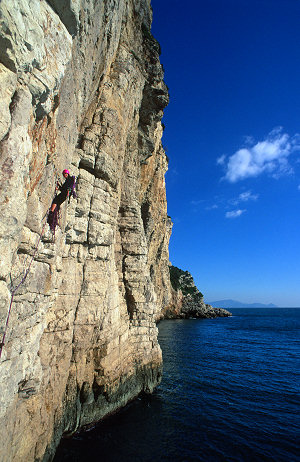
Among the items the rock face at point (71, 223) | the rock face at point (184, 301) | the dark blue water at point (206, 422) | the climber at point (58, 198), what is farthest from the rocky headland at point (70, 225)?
the rock face at point (184, 301)

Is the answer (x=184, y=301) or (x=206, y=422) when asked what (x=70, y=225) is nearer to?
(x=206, y=422)

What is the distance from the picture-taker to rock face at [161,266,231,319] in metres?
65.9

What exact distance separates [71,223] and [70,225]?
0.10m

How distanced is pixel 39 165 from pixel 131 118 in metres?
12.0

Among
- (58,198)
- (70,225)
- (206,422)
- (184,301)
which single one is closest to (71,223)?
(70,225)

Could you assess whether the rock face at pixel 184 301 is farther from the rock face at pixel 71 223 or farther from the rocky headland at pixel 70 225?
the rocky headland at pixel 70 225

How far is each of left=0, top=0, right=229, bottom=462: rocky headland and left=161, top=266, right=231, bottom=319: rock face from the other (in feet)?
157

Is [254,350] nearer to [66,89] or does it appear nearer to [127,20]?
[66,89]

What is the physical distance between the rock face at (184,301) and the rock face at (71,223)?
47.7 metres

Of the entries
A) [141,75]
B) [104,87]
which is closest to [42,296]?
[104,87]

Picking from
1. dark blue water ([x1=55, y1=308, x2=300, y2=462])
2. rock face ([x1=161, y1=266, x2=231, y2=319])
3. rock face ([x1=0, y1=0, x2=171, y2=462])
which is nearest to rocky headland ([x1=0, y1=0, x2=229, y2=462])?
rock face ([x1=0, y1=0, x2=171, y2=462])

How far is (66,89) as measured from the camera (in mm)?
7953

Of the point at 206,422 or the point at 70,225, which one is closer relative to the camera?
the point at 70,225

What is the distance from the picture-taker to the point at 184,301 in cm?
7394
